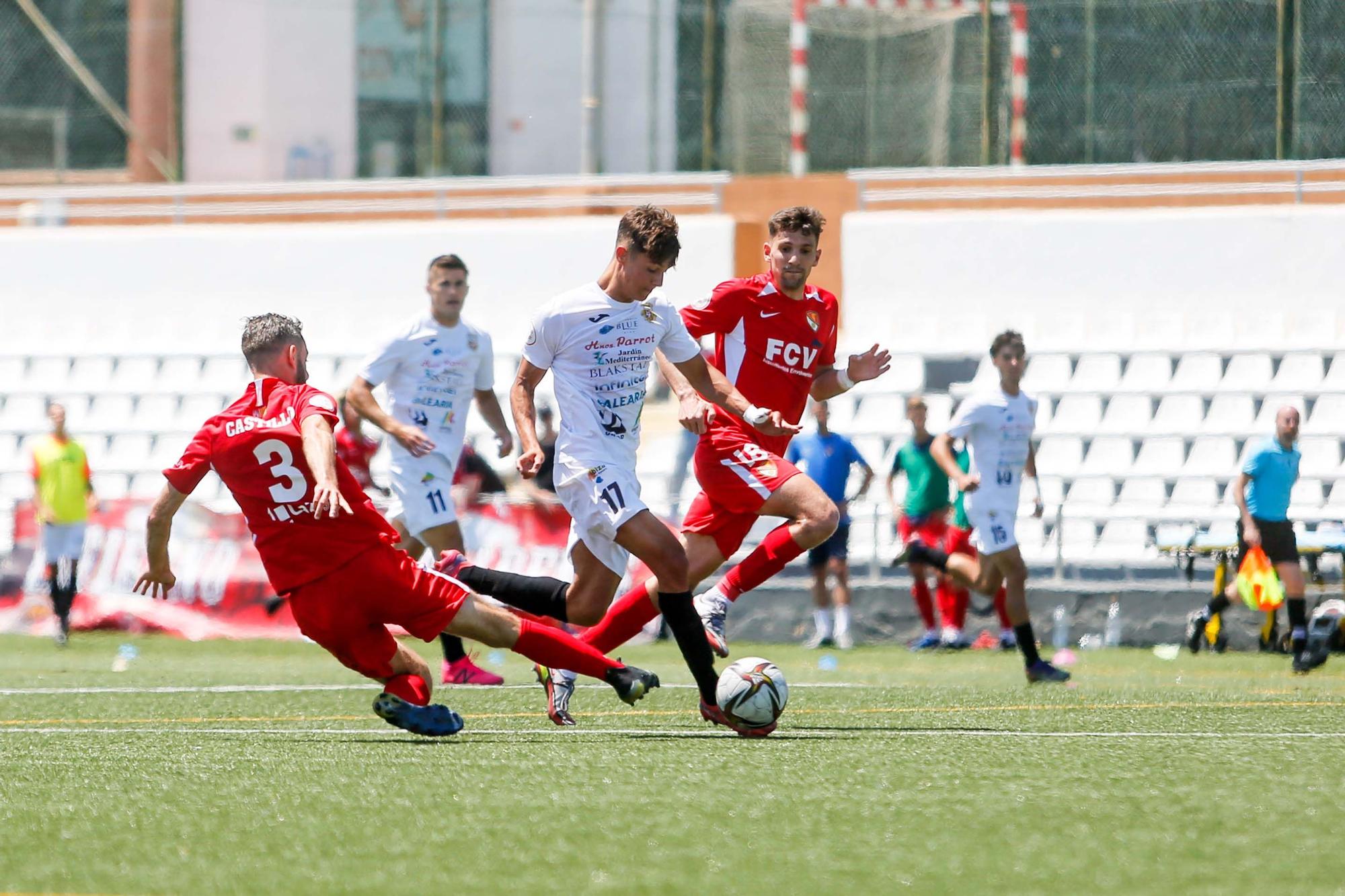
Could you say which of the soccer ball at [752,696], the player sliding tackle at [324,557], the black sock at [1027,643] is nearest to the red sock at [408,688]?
the player sliding tackle at [324,557]

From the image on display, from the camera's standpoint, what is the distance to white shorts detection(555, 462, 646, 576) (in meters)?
7.33

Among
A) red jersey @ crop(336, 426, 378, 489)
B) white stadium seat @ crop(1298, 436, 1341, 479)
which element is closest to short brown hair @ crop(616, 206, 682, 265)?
red jersey @ crop(336, 426, 378, 489)

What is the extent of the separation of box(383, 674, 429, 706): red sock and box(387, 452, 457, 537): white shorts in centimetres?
340

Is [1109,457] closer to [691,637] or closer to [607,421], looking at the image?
[607,421]

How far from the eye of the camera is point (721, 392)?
7.65 metres

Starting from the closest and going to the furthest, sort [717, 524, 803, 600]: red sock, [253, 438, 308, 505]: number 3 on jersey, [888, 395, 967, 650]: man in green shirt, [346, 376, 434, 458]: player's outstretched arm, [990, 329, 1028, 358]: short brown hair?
1. [253, 438, 308, 505]: number 3 on jersey
2. [717, 524, 803, 600]: red sock
3. [346, 376, 434, 458]: player's outstretched arm
4. [990, 329, 1028, 358]: short brown hair
5. [888, 395, 967, 650]: man in green shirt

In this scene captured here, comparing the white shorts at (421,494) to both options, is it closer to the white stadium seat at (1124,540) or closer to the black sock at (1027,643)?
the black sock at (1027,643)

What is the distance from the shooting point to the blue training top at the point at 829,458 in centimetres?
1534

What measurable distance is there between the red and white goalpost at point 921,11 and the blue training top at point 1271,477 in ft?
21.4

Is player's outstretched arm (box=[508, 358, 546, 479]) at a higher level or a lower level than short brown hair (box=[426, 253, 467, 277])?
lower

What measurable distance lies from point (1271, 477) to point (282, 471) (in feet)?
26.9

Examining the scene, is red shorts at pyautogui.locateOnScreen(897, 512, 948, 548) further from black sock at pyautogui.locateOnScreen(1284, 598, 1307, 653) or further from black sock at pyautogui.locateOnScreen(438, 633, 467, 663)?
black sock at pyautogui.locateOnScreen(438, 633, 467, 663)

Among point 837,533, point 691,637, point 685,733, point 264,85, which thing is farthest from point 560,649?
point 264,85

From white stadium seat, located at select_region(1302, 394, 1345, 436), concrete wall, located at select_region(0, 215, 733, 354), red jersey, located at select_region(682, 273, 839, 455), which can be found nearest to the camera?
red jersey, located at select_region(682, 273, 839, 455)
